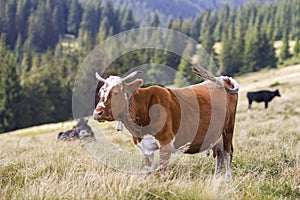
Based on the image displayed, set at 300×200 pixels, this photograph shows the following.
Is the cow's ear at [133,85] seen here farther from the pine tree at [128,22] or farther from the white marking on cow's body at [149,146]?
the pine tree at [128,22]

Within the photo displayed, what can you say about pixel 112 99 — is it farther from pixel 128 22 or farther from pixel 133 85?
pixel 128 22

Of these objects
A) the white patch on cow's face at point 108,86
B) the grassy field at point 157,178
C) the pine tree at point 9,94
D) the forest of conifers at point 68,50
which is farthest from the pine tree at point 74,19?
the white patch on cow's face at point 108,86

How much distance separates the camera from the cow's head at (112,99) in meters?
5.73

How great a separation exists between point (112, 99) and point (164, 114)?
29.2 inches

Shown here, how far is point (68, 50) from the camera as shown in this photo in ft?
403

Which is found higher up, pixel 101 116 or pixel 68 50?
pixel 68 50

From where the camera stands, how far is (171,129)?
6066 mm

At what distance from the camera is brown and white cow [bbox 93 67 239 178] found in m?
5.82

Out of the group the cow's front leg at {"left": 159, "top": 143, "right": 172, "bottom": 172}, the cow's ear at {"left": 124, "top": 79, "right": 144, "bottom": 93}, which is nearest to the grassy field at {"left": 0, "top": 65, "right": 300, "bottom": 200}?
the cow's front leg at {"left": 159, "top": 143, "right": 172, "bottom": 172}

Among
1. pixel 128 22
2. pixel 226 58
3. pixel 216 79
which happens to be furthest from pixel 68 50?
pixel 216 79

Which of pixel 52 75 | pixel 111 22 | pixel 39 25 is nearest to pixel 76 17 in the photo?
pixel 111 22

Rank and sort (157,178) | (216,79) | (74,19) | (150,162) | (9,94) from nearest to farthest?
(157,178) < (150,162) < (216,79) < (9,94) < (74,19)

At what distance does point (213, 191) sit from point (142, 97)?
1.76 meters

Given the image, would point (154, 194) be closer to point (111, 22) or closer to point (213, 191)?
point (213, 191)
